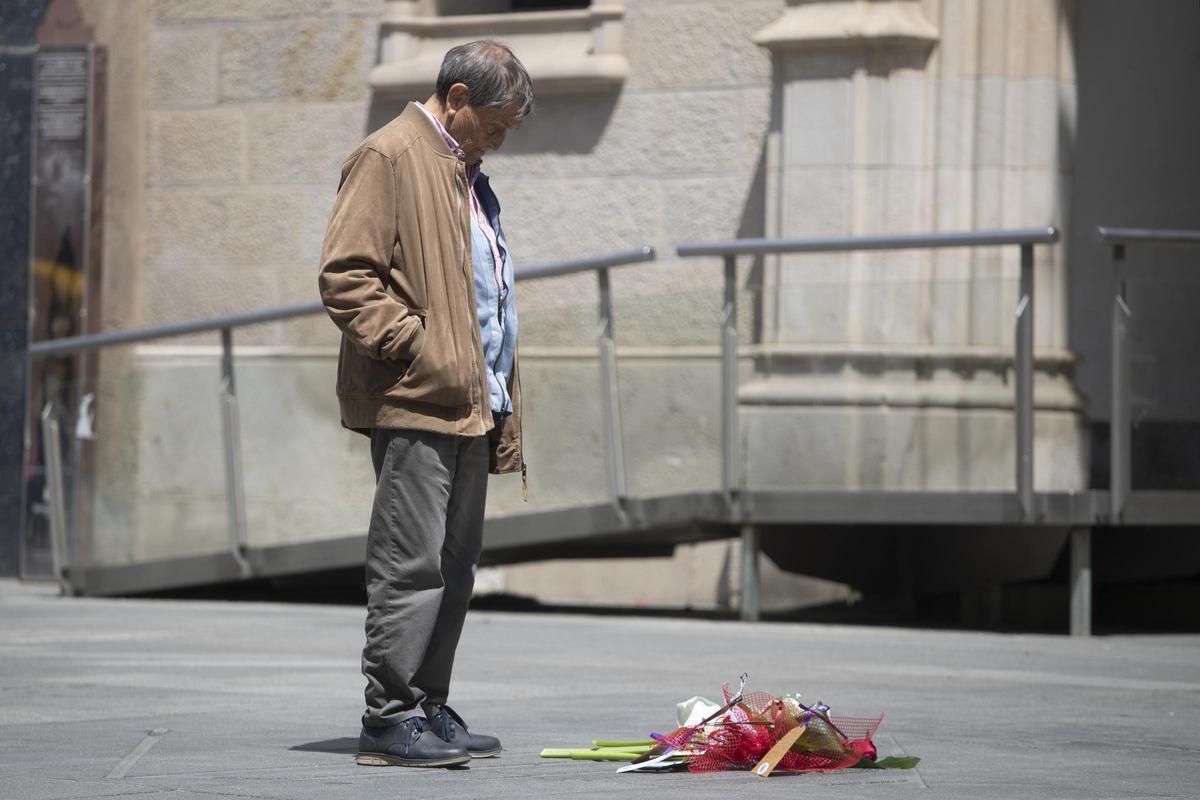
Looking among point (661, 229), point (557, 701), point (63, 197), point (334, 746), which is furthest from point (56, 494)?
point (334, 746)

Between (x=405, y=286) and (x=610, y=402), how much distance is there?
514 centimetres

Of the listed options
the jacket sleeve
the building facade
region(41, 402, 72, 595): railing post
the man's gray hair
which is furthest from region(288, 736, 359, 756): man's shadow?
region(41, 402, 72, 595): railing post

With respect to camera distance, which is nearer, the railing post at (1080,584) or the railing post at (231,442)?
the railing post at (1080,584)

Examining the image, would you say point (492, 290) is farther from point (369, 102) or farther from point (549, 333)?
point (369, 102)

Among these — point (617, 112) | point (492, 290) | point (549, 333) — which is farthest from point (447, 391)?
point (617, 112)

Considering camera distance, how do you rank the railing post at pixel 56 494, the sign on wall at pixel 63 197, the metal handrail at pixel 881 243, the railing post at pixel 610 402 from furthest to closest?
the sign on wall at pixel 63 197 < the railing post at pixel 56 494 < the railing post at pixel 610 402 < the metal handrail at pixel 881 243

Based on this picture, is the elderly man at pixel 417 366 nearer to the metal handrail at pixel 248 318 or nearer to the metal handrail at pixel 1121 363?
the metal handrail at pixel 248 318

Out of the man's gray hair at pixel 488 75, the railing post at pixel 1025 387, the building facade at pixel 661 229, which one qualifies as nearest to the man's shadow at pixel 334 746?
the man's gray hair at pixel 488 75

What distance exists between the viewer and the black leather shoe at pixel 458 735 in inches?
195

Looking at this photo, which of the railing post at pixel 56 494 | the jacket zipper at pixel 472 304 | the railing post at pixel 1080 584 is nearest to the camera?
the jacket zipper at pixel 472 304

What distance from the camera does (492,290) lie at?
509 cm

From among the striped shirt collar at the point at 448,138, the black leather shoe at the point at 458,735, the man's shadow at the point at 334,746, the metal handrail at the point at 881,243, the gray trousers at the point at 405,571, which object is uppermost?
the striped shirt collar at the point at 448,138

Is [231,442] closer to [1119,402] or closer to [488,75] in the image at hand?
[1119,402]

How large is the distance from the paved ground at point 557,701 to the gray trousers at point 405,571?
20 cm
